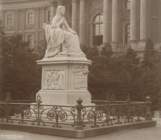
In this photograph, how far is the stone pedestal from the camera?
1401 cm

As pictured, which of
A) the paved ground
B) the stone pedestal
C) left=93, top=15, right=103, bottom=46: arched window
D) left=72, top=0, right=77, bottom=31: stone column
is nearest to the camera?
the paved ground

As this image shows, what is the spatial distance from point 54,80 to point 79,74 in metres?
0.96

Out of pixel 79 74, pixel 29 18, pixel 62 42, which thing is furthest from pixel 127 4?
pixel 79 74

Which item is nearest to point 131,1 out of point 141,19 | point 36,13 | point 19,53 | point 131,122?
point 141,19

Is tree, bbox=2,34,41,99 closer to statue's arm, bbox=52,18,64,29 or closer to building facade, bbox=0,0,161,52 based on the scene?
statue's arm, bbox=52,18,64,29

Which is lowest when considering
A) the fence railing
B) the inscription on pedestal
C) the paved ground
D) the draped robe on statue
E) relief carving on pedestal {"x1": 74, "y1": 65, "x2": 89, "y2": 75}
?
the paved ground

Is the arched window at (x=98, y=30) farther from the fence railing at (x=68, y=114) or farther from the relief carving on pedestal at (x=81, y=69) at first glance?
the relief carving on pedestal at (x=81, y=69)

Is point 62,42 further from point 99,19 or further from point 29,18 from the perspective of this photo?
point 29,18

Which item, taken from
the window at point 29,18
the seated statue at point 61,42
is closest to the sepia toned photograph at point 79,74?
the seated statue at point 61,42

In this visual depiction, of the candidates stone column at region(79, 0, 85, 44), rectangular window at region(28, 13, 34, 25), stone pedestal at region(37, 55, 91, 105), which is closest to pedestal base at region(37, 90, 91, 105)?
stone pedestal at region(37, 55, 91, 105)

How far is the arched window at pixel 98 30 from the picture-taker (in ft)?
204

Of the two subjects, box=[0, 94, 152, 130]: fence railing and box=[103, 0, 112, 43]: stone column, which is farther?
box=[103, 0, 112, 43]: stone column

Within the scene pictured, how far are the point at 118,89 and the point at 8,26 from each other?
151 ft

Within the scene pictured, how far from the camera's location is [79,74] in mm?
14367
